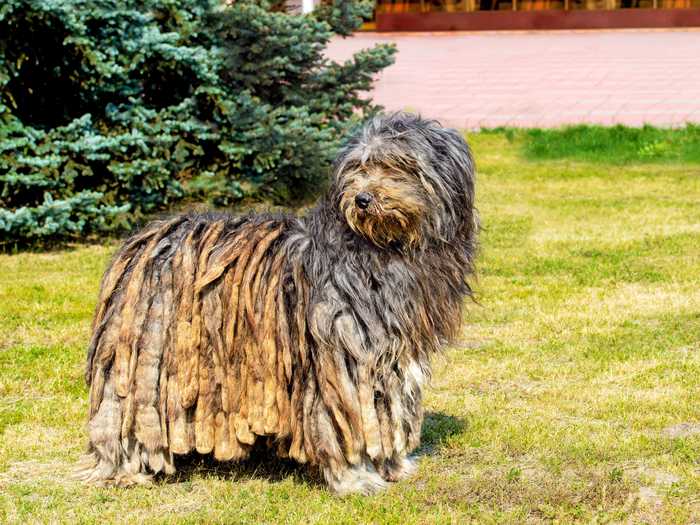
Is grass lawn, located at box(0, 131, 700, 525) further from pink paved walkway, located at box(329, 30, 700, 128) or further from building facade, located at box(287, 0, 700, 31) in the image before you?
building facade, located at box(287, 0, 700, 31)

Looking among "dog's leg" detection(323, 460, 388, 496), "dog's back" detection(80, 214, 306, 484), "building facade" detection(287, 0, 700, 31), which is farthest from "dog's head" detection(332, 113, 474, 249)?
"building facade" detection(287, 0, 700, 31)

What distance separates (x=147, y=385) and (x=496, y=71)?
18.2 meters

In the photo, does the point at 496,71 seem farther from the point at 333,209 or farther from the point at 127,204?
the point at 333,209

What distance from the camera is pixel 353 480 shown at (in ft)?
16.1

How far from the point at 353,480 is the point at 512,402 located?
1.69m

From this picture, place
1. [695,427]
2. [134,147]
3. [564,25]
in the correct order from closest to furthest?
[695,427], [134,147], [564,25]

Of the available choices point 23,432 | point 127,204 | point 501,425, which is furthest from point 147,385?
point 127,204

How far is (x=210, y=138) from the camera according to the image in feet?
A: 34.0

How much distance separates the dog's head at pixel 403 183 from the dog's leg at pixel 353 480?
95 centimetres

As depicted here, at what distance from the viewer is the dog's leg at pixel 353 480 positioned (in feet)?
16.0

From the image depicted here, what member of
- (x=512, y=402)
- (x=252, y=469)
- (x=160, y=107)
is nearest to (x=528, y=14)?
(x=160, y=107)

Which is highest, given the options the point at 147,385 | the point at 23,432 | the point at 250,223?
the point at 250,223

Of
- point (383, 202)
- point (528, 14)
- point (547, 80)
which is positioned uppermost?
point (383, 202)

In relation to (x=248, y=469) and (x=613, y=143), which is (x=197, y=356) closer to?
(x=248, y=469)
